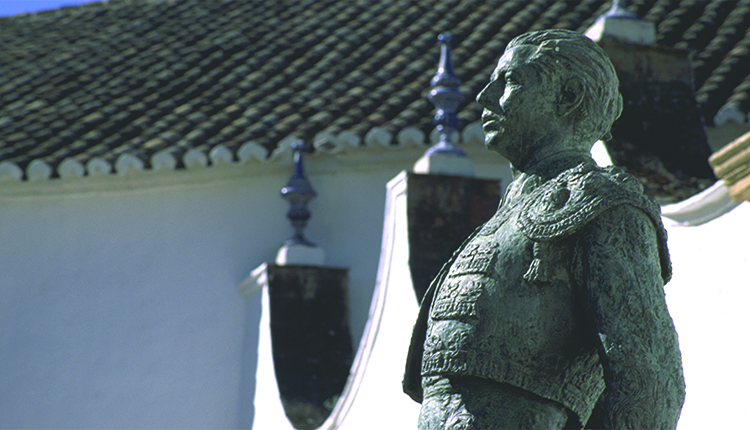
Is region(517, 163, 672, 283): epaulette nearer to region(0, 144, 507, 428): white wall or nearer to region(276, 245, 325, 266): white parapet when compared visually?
region(276, 245, 325, 266): white parapet

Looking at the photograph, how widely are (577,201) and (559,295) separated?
0.23 m

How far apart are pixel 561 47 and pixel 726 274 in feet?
7.44

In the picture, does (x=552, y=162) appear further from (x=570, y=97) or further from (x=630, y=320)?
(x=630, y=320)

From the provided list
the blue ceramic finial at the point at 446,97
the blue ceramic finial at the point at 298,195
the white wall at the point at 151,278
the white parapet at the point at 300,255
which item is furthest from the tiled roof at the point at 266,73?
the white parapet at the point at 300,255

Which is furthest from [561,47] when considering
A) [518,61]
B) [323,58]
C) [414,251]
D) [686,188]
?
[323,58]

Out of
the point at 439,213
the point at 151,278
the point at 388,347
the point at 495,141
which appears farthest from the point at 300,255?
the point at 495,141

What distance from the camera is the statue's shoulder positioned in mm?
2707

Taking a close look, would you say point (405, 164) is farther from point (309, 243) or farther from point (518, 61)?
point (518, 61)

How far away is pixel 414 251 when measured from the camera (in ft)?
21.1

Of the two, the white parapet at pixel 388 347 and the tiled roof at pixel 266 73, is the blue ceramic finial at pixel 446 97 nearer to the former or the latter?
the tiled roof at pixel 266 73

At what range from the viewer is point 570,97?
9.60 feet

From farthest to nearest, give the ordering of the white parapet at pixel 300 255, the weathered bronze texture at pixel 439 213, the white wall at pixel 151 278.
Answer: the white wall at pixel 151 278
the white parapet at pixel 300 255
the weathered bronze texture at pixel 439 213

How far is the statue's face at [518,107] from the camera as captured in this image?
2.94 meters

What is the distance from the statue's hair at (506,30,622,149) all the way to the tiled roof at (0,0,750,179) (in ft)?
16.7
